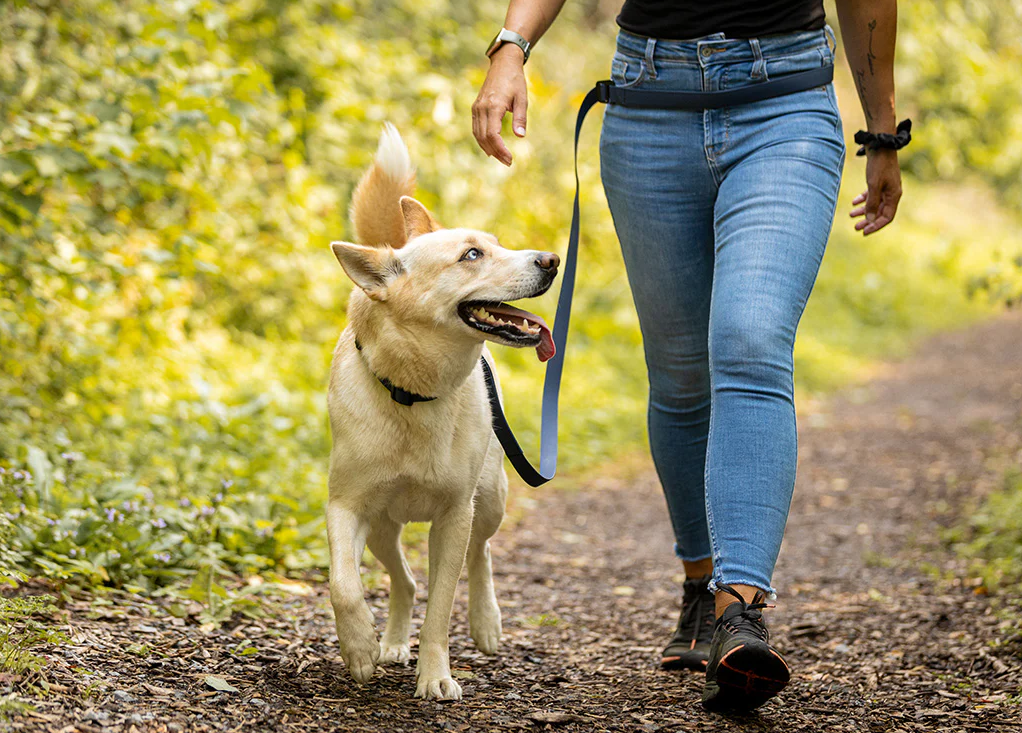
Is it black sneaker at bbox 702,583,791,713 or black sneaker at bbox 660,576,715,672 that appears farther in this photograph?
black sneaker at bbox 660,576,715,672

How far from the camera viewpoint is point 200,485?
13.9ft

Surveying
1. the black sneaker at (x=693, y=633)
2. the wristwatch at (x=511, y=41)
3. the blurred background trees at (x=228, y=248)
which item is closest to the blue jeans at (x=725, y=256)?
the black sneaker at (x=693, y=633)

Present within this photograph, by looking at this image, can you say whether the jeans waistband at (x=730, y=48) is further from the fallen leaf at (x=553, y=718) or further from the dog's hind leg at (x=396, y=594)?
the fallen leaf at (x=553, y=718)

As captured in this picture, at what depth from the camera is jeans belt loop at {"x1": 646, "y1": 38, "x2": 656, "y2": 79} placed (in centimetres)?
277

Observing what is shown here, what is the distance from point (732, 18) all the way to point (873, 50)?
476 mm

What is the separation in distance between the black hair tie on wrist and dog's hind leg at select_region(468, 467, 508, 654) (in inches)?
56.1

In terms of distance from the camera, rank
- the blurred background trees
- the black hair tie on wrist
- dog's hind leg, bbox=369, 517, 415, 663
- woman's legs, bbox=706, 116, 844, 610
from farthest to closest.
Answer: the blurred background trees
dog's hind leg, bbox=369, 517, 415, 663
the black hair tie on wrist
woman's legs, bbox=706, 116, 844, 610

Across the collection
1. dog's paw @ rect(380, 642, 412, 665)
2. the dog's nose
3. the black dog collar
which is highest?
the dog's nose

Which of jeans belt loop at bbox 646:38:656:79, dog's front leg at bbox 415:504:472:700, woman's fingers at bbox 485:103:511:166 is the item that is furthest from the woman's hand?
dog's front leg at bbox 415:504:472:700

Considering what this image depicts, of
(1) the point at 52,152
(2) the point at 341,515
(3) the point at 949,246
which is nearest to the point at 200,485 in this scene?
(1) the point at 52,152

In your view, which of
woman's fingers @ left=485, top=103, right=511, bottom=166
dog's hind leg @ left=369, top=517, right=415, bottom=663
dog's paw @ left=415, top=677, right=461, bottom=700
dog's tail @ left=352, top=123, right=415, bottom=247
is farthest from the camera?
dog's tail @ left=352, top=123, right=415, bottom=247

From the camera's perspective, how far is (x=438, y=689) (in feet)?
8.73

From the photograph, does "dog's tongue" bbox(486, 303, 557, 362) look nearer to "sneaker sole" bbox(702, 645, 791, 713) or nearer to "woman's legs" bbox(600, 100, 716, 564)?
"woman's legs" bbox(600, 100, 716, 564)

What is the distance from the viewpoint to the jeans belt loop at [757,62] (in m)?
2.66
